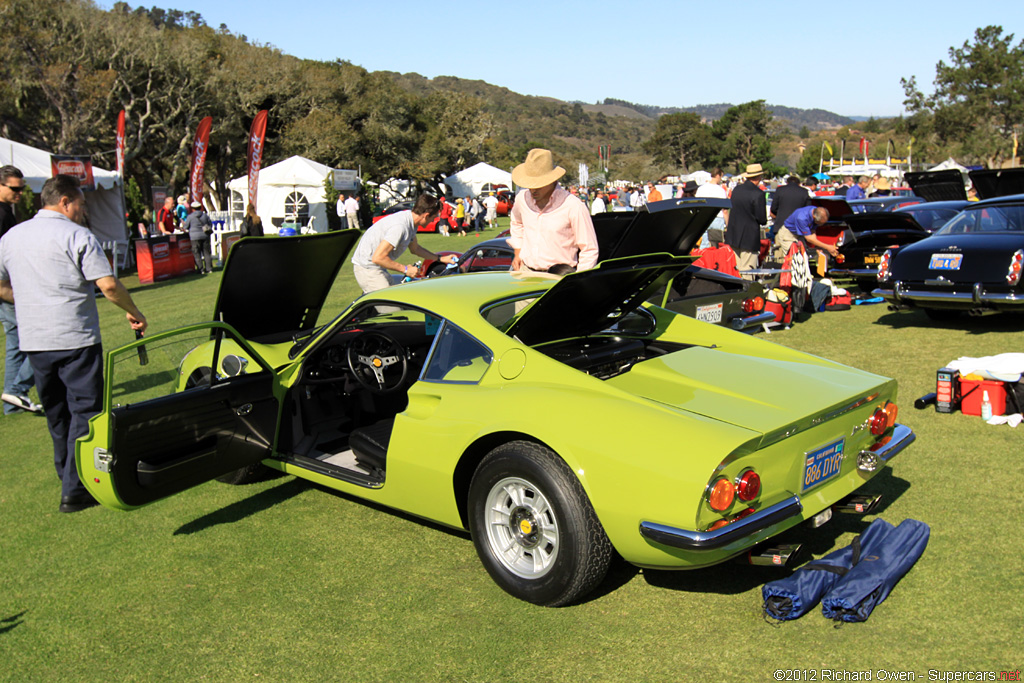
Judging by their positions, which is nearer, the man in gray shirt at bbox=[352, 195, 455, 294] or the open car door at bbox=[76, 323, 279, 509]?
the open car door at bbox=[76, 323, 279, 509]

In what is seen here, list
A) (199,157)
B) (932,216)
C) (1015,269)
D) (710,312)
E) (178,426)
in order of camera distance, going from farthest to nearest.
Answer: (199,157)
(932,216)
(1015,269)
(710,312)
(178,426)

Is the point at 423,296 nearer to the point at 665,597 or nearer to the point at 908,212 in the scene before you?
the point at 665,597

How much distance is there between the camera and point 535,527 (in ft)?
10.7

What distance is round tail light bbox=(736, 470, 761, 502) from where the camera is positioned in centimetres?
288

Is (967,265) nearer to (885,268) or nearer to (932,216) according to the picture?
(885,268)

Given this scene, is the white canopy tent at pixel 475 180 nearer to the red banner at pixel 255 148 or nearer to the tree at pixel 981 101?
the red banner at pixel 255 148

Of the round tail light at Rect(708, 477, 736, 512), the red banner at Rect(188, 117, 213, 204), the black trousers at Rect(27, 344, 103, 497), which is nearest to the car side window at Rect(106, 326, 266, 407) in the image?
the black trousers at Rect(27, 344, 103, 497)

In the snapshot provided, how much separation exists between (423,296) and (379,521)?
1324 mm

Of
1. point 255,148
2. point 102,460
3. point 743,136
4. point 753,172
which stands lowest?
point 102,460

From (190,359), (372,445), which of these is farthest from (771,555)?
(190,359)

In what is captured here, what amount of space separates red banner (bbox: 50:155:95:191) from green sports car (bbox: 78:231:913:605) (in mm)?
14772

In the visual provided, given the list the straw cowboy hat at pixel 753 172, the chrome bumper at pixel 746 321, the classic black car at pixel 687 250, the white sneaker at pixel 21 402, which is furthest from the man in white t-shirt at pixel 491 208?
the white sneaker at pixel 21 402

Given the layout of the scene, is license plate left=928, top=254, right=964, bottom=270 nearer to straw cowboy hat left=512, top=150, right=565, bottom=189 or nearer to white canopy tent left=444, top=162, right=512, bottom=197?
straw cowboy hat left=512, top=150, right=565, bottom=189

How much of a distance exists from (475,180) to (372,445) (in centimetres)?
4382
